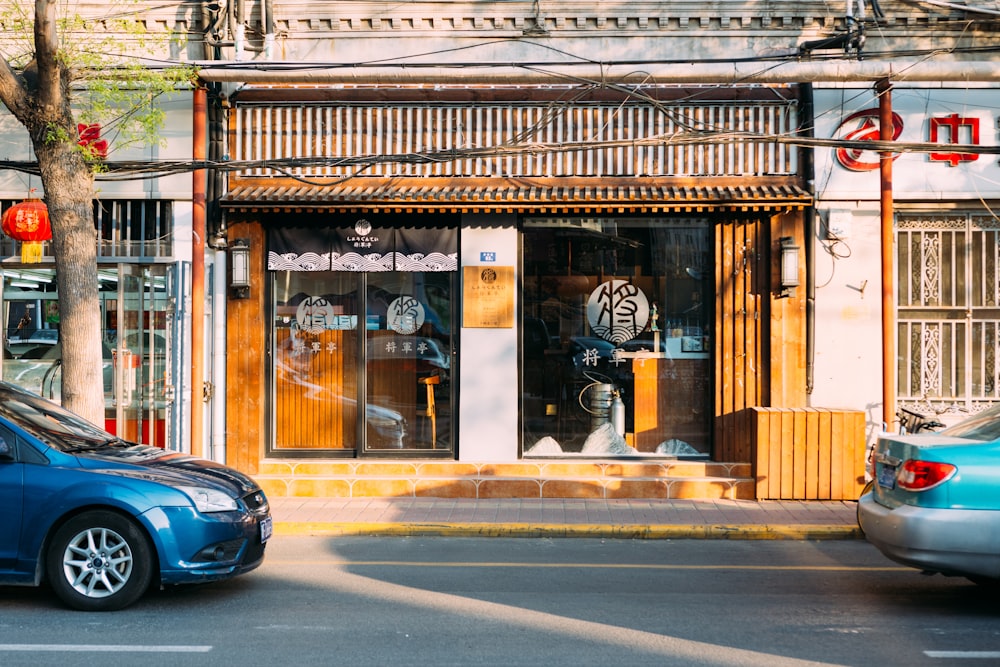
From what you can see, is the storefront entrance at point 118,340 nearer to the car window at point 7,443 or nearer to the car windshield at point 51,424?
the car windshield at point 51,424

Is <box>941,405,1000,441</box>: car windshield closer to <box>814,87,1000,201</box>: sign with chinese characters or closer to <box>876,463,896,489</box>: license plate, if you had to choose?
<box>876,463,896,489</box>: license plate

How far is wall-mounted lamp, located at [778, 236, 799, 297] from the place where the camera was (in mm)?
12000

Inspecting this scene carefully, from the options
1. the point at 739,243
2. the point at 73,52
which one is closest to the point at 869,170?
the point at 739,243

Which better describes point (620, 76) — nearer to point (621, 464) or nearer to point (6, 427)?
point (621, 464)

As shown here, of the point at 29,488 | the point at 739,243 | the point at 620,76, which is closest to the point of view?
the point at 29,488

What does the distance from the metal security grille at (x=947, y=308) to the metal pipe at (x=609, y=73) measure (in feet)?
6.41

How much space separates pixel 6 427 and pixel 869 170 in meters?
10.2

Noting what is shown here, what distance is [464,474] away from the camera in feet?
40.4

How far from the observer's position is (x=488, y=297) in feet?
41.2

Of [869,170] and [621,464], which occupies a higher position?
[869,170]

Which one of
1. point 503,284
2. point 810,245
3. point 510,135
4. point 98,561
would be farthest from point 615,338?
point 98,561

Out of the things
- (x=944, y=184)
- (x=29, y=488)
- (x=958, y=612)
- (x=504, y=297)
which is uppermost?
(x=944, y=184)

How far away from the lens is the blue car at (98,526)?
6957mm

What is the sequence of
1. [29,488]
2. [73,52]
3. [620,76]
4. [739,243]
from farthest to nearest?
1. [739,243]
2. [620,76]
3. [73,52]
4. [29,488]
